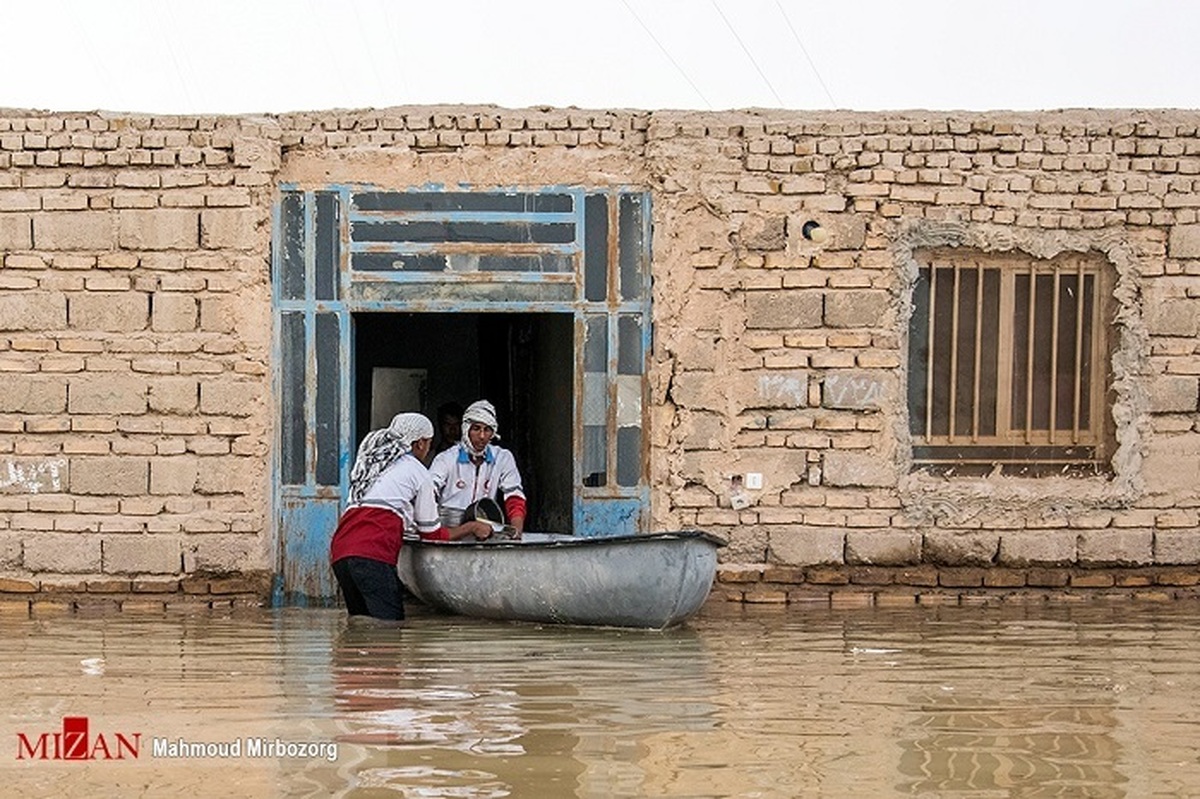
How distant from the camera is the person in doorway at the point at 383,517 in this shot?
9.26 metres

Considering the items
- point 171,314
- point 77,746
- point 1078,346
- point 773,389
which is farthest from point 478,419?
point 77,746

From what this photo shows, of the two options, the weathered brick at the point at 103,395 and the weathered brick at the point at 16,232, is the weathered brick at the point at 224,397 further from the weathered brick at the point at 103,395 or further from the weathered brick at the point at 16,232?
the weathered brick at the point at 16,232

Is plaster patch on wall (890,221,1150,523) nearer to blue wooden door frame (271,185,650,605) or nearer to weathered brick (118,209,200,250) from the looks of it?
blue wooden door frame (271,185,650,605)

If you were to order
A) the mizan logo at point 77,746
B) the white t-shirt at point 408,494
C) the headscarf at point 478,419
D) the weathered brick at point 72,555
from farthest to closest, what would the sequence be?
1. the headscarf at point 478,419
2. the weathered brick at point 72,555
3. the white t-shirt at point 408,494
4. the mizan logo at point 77,746

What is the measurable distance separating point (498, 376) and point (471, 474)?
14.8 feet

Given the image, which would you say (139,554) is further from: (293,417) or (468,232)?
(468,232)

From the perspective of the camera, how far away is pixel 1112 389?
1016 cm

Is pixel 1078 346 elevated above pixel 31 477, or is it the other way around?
pixel 1078 346

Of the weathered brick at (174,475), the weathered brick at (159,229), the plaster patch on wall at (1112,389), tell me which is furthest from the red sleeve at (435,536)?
the plaster patch on wall at (1112,389)

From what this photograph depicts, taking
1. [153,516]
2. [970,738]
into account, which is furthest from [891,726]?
[153,516]

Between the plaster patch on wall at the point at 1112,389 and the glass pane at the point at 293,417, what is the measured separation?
A: 3370 mm

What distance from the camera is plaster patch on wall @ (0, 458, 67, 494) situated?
989cm

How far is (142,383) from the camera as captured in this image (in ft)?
32.5

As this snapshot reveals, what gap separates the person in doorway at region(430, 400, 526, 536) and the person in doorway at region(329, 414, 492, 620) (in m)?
0.36
